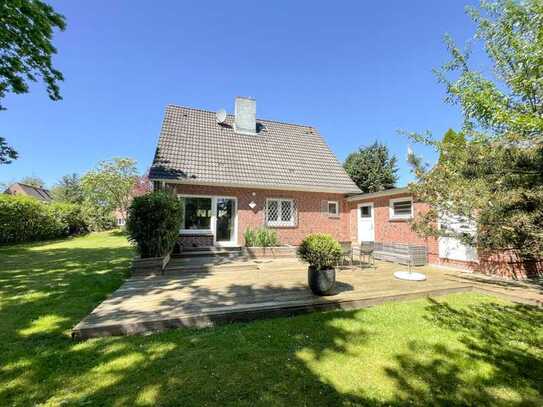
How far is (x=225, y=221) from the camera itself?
33.4ft

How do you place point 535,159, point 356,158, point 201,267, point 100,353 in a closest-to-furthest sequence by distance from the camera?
point 100,353 < point 535,159 < point 201,267 < point 356,158

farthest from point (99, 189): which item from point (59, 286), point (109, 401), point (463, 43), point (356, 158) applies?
point (463, 43)

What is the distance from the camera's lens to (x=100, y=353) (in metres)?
2.81

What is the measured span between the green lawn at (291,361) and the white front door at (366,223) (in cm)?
672

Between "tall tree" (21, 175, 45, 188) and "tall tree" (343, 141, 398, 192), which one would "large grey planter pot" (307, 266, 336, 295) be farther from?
"tall tree" (21, 175, 45, 188)

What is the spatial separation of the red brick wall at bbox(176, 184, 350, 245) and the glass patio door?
267 millimetres

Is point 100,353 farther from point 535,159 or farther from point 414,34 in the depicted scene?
point 414,34

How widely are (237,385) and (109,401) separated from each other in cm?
111

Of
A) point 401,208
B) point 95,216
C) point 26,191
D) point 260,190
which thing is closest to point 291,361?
point 260,190

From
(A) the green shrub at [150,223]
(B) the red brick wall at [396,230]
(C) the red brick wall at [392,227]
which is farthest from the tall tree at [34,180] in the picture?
(C) the red brick wall at [392,227]

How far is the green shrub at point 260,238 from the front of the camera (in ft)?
30.9

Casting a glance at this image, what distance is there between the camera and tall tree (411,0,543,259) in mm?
3271

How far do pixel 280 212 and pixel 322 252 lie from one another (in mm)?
6571

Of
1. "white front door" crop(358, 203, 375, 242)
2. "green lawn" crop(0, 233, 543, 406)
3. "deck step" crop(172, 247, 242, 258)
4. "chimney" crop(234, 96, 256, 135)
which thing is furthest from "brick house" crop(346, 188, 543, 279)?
"chimney" crop(234, 96, 256, 135)
